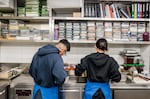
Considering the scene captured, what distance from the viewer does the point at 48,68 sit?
2.13 metres

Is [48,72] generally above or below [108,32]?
below

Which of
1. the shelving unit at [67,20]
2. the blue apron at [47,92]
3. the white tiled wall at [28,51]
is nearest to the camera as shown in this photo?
the blue apron at [47,92]

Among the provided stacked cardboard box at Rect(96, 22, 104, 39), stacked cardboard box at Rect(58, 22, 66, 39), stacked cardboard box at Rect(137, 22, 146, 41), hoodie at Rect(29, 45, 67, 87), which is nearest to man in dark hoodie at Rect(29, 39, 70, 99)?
hoodie at Rect(29, 45, 67, 87)

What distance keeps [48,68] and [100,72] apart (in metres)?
0.61

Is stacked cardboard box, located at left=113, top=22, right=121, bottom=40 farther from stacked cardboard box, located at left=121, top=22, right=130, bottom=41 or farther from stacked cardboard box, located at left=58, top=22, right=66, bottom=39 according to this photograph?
stacked cardboard box, located at left=58, top=22, right=66, bottom=39

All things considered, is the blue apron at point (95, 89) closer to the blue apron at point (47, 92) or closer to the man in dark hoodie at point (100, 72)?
the man in dark hoodie at point (100, 72)

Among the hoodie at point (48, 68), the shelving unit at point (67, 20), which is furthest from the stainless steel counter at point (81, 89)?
the shelving unit at point (67, 20)

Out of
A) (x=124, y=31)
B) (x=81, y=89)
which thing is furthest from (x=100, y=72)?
(x=124, y=31)

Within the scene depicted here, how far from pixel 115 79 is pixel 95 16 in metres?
1.14

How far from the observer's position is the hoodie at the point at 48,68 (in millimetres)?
2072

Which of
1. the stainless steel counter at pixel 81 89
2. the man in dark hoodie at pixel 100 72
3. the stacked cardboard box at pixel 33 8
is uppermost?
the stacked cardboard box at pixel 33 8

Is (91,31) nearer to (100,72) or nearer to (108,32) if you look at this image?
(108,32)

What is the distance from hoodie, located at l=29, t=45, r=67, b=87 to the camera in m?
2.07

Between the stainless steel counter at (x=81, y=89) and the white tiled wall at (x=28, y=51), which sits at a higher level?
the white tiled wall at (x=28, y=51)
